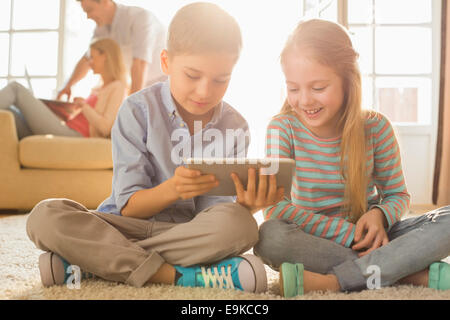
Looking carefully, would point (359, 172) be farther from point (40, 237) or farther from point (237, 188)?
point (40, 237)

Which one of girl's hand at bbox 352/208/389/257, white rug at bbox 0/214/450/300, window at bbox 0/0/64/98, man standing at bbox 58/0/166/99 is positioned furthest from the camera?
window at bbox 0/0/64/98

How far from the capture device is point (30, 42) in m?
3.97

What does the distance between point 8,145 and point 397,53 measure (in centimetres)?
262

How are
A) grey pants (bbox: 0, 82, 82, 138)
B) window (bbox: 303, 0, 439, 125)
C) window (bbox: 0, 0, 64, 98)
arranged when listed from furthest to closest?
window (bbox: 0, 0, 64, 98)
window (bbox: 303, 0, 439, 125)
grey pants (bbox: 0, 82, 82, 138)

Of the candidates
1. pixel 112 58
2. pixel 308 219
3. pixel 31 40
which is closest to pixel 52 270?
pixel 308 219

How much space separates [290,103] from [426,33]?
8.55 ft

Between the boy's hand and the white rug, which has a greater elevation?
the boy's hand

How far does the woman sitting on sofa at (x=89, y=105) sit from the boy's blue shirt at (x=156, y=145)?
1729 millimetres

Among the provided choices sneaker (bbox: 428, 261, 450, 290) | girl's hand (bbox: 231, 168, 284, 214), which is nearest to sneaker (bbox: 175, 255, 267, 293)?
girl's hand (bbox: 231, 168, 284, 214)

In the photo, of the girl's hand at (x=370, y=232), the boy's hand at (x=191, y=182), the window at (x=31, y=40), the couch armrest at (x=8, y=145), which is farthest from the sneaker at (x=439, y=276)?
the window at (x=31, y=40)

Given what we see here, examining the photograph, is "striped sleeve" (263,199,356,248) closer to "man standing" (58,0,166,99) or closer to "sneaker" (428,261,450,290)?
"sneaker" (428,261,450,290)

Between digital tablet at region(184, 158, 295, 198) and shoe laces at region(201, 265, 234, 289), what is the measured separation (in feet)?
0.54

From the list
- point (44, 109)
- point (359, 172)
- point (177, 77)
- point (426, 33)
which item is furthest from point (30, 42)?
point (359, 172)

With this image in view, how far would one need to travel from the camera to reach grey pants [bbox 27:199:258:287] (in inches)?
33.6
